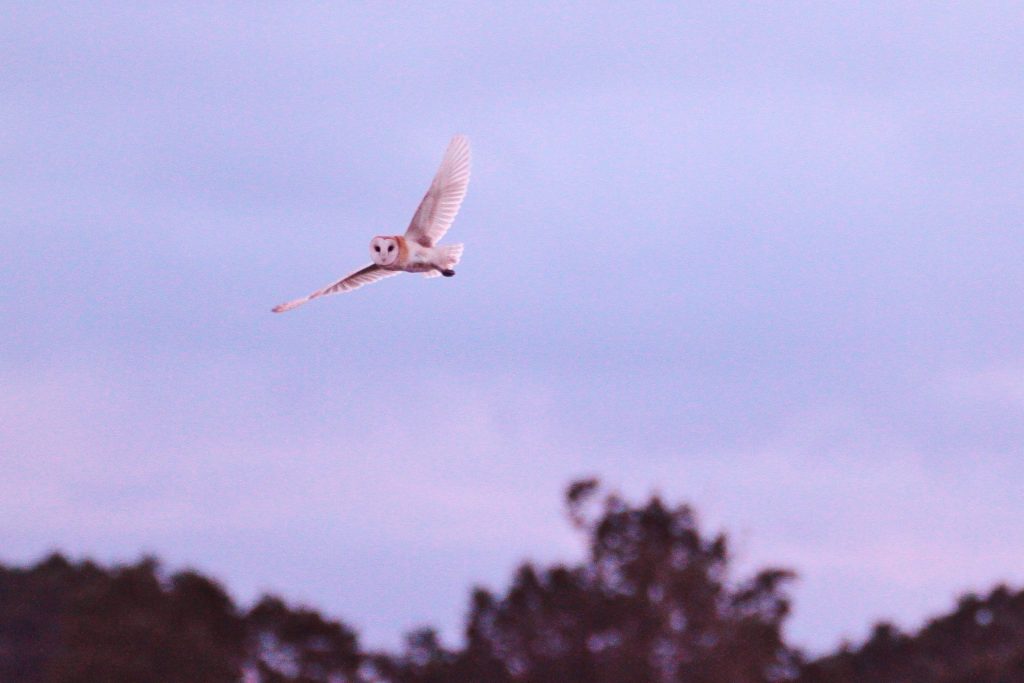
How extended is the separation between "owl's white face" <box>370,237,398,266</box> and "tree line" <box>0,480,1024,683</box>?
6210 millimetres

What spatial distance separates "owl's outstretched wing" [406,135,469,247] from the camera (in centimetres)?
3616

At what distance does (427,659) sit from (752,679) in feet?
26.3

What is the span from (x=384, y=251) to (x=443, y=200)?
1.49 meters

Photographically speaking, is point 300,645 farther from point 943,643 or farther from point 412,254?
point 943,643

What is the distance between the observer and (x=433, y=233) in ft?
119

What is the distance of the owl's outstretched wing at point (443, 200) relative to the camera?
1423 inches

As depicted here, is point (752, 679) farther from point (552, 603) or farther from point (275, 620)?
point (275, 620)

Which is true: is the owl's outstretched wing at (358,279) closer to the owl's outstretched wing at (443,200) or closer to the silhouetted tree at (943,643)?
the owl's outstretched wing at (443,200)

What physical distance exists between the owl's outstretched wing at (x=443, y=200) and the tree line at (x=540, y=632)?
606 cm

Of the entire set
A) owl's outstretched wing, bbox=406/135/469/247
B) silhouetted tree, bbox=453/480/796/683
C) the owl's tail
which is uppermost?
owl's outstretched wing, bbox=406/135/469/247

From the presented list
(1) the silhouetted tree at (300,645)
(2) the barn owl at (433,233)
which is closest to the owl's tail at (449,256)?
(2) the barn owl at (433,233)

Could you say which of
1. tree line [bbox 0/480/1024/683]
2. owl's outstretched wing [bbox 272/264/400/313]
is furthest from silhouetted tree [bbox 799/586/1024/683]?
owl's outstretched wing [bbox 272/264/400/313]

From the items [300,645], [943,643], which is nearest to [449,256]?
[300,645]

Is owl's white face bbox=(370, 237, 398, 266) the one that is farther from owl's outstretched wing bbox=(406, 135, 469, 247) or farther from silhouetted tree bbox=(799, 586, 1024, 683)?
silhouetted tree bbox=(799, 586, 1024, 683)
